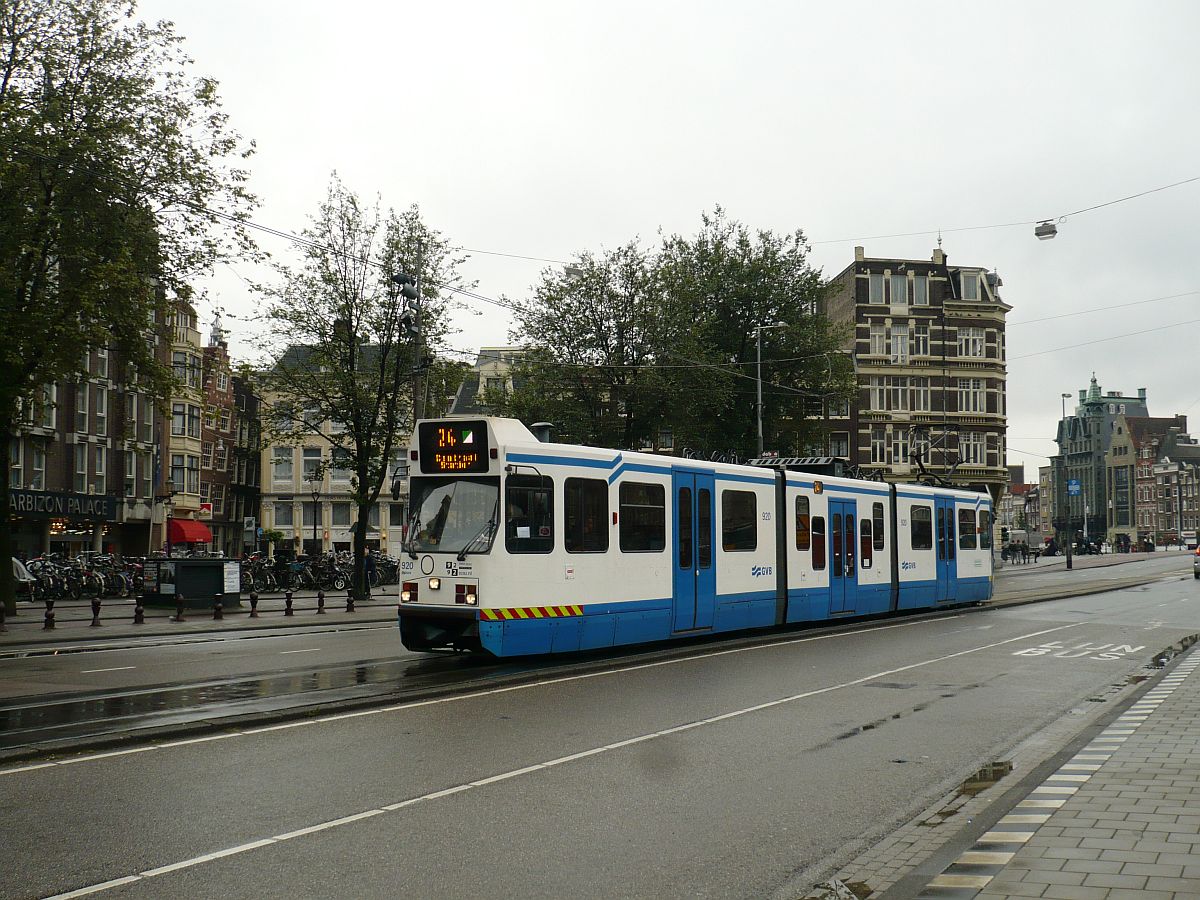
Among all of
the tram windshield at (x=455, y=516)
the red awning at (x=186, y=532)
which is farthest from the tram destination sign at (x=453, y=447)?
the red awning at (x=186, y=532)

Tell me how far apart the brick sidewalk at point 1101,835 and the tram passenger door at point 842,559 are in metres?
13.2

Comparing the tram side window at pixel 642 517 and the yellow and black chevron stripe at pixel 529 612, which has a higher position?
the tram side window at pixel 642 517

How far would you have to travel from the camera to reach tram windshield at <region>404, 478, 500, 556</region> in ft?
48.4

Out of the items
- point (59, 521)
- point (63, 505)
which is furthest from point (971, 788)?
point (59, 521)

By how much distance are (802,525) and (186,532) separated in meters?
42.5

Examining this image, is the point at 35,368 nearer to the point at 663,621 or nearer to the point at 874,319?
the point at 663,621

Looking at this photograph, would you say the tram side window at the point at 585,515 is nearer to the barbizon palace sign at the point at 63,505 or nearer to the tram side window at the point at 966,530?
the tram side window at the point at 966,530

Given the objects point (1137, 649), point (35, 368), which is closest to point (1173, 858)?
point (1137, 649)

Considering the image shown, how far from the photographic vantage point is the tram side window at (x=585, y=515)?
1562cm

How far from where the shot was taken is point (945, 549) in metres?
28.2

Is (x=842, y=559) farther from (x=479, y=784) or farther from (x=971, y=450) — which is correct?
(x=971, y=450)

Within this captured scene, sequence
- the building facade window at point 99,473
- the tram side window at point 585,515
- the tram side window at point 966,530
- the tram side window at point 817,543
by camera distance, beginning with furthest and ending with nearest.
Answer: the building facade window at point 99,473, the tram side window at point 966,530, the tram side window at point 817,543, the tram side window at point 585,515

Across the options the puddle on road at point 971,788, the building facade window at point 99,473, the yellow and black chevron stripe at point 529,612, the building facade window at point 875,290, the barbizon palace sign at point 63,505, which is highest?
the building facade window at point 875,290

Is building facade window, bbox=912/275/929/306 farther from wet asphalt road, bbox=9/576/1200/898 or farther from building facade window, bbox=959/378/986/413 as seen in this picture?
wet asphalt road, bbox=9/576/1200/898
